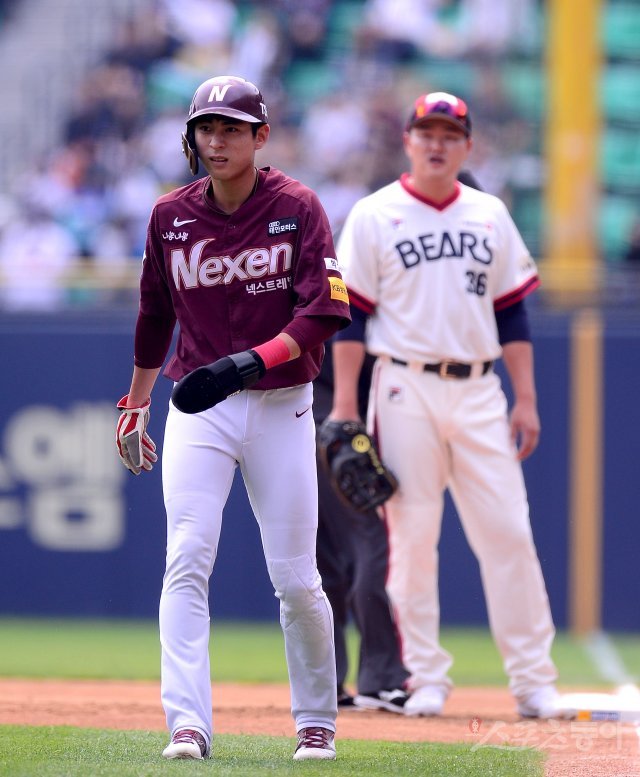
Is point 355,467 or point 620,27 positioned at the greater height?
point 620,27

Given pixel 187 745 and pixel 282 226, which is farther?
pixel 282 226

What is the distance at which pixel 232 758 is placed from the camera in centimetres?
397

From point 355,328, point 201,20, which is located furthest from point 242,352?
point 201,20

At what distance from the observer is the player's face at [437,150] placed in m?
5.54

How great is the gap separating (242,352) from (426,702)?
212 centimetres

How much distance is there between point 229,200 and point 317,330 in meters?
0.46

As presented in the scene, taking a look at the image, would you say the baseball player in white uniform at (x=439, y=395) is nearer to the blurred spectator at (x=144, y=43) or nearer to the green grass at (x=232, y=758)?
the green grass at (x=232, y=758)

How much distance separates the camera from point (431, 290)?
5.46m

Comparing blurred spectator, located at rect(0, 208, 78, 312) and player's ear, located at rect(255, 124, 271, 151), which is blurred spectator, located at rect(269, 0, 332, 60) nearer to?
blurred spectator, located at rect(0, 208, 78, 312)

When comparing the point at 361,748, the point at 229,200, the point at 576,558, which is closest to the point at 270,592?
the point at 576,558

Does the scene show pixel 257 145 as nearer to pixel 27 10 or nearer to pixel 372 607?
pixel 372 607

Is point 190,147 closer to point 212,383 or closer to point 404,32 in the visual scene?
point 212,383

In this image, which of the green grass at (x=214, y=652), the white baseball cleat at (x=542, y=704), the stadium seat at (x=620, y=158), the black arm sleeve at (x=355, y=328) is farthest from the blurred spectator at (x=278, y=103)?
the white baseball cleat at (x=542, y=704)

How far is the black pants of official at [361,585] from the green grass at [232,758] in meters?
1.10
